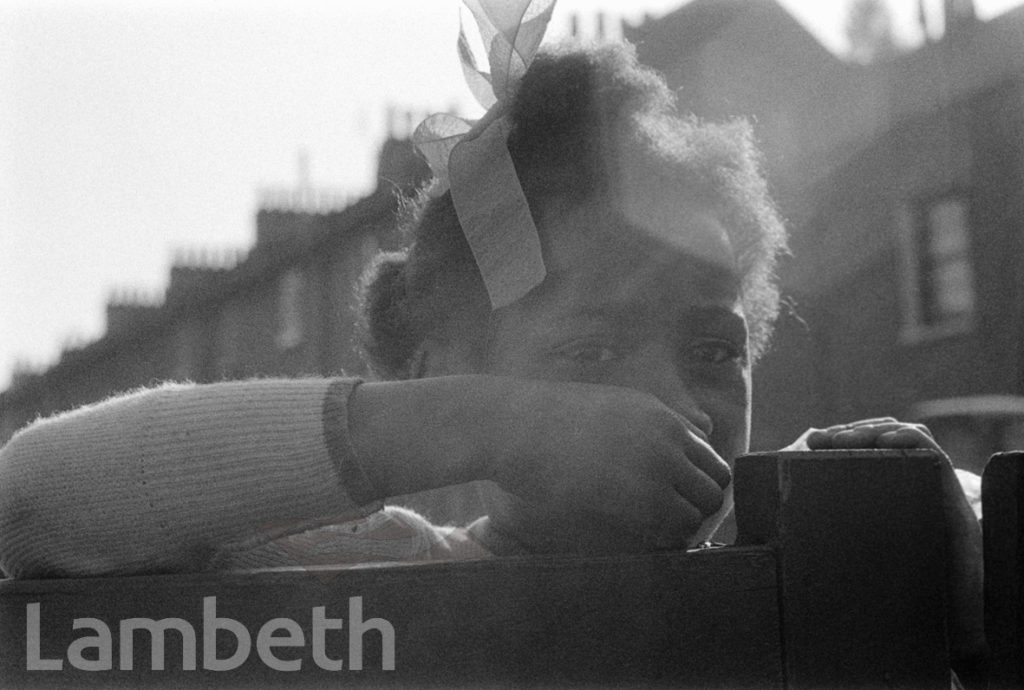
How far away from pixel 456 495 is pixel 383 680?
1.69m

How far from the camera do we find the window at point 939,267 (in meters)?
13.6

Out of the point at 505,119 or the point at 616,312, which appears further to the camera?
the point at 505,119

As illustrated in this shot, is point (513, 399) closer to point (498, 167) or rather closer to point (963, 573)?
point (963, 573)

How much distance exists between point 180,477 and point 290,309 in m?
19.2

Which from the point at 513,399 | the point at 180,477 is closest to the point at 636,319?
the point at 513,399

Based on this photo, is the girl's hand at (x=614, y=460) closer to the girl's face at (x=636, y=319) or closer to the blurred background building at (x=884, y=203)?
the girl's face at (x=636, y=319)

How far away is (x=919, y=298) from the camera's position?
13953 millimetres

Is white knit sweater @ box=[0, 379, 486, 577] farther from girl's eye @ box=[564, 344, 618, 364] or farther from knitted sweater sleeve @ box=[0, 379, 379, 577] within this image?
girl's eye @ box=[564, 344, 618, 364]

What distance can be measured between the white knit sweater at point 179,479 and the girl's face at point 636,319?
44 centimetres

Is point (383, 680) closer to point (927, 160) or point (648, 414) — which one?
point (648, 414)

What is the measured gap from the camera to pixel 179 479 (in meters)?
1.19

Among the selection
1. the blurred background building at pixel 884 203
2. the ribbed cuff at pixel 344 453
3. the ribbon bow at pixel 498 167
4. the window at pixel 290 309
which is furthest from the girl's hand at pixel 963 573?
the window at pixel 290 309

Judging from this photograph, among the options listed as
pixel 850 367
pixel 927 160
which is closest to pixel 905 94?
pixel 927 160

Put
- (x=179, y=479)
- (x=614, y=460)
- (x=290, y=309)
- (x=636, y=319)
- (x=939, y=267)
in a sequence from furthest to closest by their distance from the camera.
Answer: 1. (x=290, y=309)
2. (x=939, y=267)
3. (x=636, y=319)
4. (x=179, y=479)
5. (x=614, y=460)
